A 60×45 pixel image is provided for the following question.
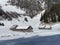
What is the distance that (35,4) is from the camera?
123 metres

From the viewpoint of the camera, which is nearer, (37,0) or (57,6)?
(57,6)

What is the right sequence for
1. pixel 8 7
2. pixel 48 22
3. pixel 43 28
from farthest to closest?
pixel 8 7, pixel 48 22, pixel 43 28

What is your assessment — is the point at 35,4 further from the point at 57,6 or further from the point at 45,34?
the point at 45,34

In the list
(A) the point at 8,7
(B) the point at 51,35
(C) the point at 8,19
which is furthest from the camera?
(A) the point at 8,7

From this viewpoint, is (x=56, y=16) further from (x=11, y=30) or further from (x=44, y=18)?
(x=11, y=30)

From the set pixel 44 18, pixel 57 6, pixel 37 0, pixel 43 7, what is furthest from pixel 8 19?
pixel 37 0

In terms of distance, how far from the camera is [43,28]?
73688 mm

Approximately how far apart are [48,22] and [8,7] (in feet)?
122

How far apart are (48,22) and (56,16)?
17.6 ft

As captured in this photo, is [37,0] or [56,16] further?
[37,0]

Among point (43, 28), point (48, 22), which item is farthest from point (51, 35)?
point (48, 22)

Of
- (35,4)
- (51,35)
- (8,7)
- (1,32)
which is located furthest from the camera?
(35,4)

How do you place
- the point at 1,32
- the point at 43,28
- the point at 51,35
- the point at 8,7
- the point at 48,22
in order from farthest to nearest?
the point at 8,7
the point at 48,22
the point at 43,28
the point at 1,32
the point at 51,35

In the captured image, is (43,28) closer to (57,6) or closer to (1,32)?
(1,32)
